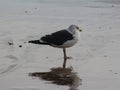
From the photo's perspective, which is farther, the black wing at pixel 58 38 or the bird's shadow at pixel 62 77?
the black wing at pixel 58 38

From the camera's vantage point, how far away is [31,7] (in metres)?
16.4

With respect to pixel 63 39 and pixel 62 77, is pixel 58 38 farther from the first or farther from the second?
pixel 62 77

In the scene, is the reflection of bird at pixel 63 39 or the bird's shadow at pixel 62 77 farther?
the reflection of bird at pixel 63 39

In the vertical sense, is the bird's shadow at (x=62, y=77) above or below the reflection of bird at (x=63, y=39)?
below

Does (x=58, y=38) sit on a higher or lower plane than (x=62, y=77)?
higher

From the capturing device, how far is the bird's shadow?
7383 mm

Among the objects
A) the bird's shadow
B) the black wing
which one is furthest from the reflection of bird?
the bird's shadow

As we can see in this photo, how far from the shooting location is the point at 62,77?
7.89 meters

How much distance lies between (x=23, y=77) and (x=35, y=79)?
215mm

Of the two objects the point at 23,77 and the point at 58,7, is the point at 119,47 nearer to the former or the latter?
the point at 23,77

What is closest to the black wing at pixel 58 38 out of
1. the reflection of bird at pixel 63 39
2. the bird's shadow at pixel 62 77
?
the reflection of bird at pixel 63 39

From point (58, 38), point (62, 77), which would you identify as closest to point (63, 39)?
point (58, 38)

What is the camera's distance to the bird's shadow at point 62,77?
7.38m

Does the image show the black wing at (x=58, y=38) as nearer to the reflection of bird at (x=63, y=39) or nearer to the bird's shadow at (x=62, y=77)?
the reflection of bird at (x=63, y=39)
